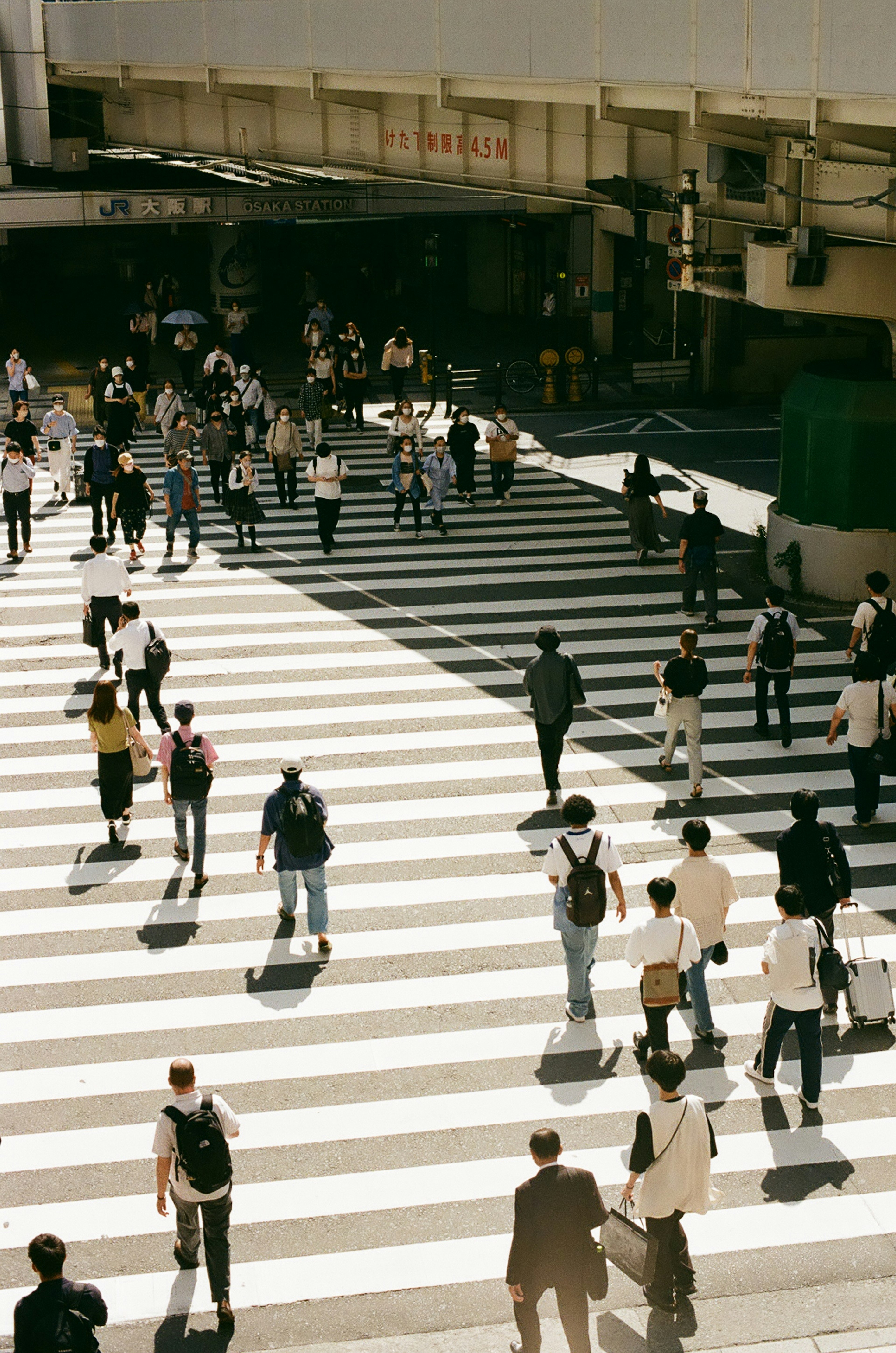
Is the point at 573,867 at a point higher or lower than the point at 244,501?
higher

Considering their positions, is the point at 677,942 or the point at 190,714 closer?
the point at 677,942

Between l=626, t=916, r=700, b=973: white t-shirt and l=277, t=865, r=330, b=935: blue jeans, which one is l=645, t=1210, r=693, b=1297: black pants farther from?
l=277, t=865, r=330, b=935: blue jeans

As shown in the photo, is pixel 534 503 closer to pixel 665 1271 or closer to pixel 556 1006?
pixel 556 1006

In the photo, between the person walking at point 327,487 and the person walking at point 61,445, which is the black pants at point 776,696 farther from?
the person walking at point 61,445

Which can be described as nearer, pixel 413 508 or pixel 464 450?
pixel 413 508

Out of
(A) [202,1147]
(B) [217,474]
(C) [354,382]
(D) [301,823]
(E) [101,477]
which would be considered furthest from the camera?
(C) [354,382]

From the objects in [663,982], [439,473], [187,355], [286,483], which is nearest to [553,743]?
[663,982]

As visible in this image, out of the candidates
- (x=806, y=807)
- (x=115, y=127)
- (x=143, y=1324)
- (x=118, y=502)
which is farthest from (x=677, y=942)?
(x=115, y=127)

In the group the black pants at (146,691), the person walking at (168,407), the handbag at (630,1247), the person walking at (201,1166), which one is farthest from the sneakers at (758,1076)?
the person walking at (168,407)

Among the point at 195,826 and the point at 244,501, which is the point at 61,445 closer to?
the point at 244,501

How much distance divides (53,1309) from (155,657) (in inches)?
335

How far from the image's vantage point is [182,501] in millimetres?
21484

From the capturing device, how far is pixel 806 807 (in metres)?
10.4

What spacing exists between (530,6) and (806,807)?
1307cm
